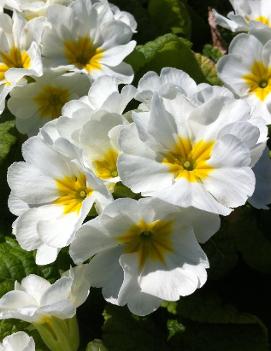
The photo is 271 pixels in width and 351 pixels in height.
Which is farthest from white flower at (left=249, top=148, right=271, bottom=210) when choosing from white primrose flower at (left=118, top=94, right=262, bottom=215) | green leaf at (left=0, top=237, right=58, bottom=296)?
green leaf at (left=0, top=237, right=58, bottom=296)

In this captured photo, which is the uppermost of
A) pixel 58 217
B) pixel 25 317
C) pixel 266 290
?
pixel 58 217

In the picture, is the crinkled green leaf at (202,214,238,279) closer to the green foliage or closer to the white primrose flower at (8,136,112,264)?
the green foliage

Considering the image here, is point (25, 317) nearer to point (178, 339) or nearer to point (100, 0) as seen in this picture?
point (178, 339)

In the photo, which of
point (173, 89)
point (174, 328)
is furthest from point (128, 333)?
point (173, 89)

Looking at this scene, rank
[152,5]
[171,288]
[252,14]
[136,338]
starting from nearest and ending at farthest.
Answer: [171,288]
[136,338]
[252,14]
[152,5]

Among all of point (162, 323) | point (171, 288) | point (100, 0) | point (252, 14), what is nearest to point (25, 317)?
point (171, 288)

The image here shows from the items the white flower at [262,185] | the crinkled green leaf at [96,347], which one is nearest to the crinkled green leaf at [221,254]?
the white flower at [262,185]
